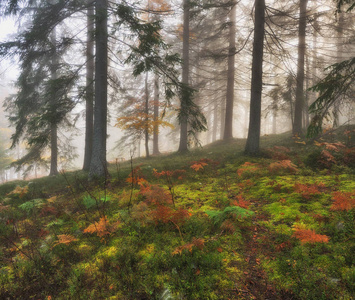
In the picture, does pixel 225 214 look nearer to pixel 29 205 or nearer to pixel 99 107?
pixel 29 205

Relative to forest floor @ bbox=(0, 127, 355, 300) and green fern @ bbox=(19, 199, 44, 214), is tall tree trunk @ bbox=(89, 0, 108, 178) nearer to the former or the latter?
green fern @ bbox=(19, 199, 44, 214)

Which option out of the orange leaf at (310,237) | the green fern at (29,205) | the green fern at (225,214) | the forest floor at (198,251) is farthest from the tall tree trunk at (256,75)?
the green fern at (29,205)

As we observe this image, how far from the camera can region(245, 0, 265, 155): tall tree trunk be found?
27.3 feet

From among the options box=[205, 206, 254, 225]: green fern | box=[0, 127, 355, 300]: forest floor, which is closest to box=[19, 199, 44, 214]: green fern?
A: box=[0, 127, 355, 300]: forest floor

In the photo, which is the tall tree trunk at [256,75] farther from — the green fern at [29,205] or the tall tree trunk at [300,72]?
the green fern at [29,205]

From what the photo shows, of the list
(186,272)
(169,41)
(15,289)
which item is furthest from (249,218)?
(169,41)

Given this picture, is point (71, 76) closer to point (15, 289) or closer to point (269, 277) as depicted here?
point (15, 289)

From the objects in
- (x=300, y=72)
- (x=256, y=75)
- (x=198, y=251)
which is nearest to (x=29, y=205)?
(x=198, y=251)

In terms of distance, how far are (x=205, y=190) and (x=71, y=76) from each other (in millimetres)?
7514

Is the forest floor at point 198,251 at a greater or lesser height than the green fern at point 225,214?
lesser

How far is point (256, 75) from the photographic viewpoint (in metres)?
8.52

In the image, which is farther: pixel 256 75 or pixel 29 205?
pixel 256 75

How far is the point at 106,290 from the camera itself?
8.00 ft

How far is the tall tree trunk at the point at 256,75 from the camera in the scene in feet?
27.3
